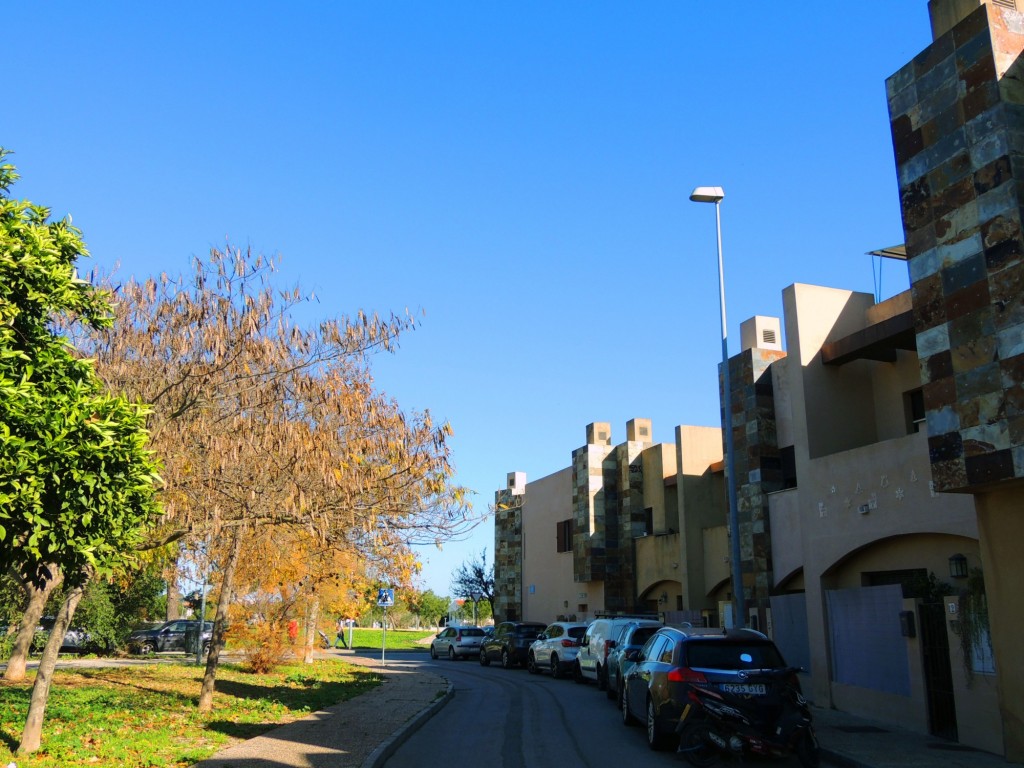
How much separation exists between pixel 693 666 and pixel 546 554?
31584mm

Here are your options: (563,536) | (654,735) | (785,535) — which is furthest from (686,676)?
(563,536)

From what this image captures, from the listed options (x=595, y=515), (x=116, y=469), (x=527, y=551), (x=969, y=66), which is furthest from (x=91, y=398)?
(x=527, y=551)

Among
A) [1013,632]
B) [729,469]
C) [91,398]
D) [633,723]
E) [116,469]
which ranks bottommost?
[633,723]

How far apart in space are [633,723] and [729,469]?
5.78 m

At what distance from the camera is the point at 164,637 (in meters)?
38.8

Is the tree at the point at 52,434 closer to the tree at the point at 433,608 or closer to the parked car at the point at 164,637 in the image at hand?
the parked car at the point at 164,637

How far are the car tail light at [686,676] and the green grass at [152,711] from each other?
236 inches

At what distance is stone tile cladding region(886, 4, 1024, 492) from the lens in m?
11.3

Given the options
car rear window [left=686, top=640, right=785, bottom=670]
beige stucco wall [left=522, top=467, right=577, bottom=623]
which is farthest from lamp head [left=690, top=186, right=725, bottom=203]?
beige stucco wall [left=522, top=467, right=577, bottom=623]

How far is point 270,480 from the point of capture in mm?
12516

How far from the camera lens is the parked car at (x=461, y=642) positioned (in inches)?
1577

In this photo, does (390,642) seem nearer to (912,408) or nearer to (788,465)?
(788,465)

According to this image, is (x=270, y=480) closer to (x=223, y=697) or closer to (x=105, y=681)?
(x=223, y=697)

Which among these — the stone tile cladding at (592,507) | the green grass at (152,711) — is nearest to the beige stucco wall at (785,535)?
the green grass at (152,711)
